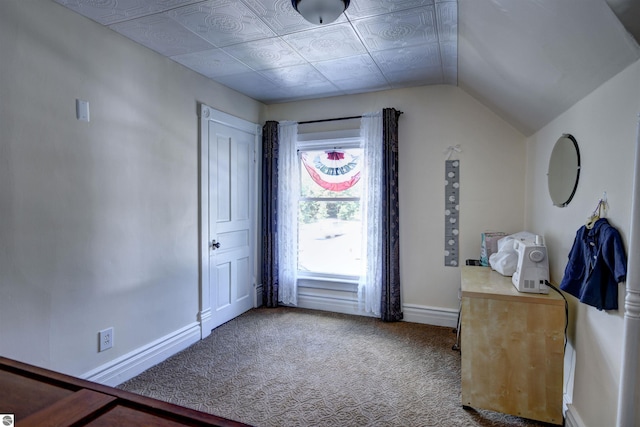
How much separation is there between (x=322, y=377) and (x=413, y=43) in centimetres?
252

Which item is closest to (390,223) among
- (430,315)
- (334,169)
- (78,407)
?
(334,169)

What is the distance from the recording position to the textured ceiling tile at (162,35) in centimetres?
219

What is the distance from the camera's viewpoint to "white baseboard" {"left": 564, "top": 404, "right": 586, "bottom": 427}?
1.76 metres

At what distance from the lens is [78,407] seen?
0.81 m

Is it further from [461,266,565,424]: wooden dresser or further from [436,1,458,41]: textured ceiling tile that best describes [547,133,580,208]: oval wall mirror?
[436,1,458,41]: textured ceiling tile

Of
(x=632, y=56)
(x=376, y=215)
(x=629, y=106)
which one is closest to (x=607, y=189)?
(x=629, y=106)

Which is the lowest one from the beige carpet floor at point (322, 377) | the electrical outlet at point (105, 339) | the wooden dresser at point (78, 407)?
the beige carpet floor at point (322, 377)

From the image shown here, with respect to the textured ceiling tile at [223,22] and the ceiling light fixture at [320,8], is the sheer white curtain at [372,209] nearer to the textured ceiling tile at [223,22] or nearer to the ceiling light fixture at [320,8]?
the textured ceiling tile at [223,22]

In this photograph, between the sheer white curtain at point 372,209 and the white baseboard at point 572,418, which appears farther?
the sheer white curtain at point 372,209

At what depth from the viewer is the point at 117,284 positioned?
2.37 metres

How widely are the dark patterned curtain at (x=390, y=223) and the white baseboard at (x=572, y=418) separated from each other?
1704 millimetres

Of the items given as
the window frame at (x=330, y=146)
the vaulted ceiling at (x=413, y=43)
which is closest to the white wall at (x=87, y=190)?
the vaulted ceiling at (x=413, y=43)

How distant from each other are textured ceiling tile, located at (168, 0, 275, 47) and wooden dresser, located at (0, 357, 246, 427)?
1.96 meters

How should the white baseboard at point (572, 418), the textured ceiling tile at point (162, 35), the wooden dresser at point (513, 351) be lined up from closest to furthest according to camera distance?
1. the white baseboard at point (572, 418)
2. the wooden dresser at point (513, 351)
3. the textured ceiling tile at point (162, 35)
